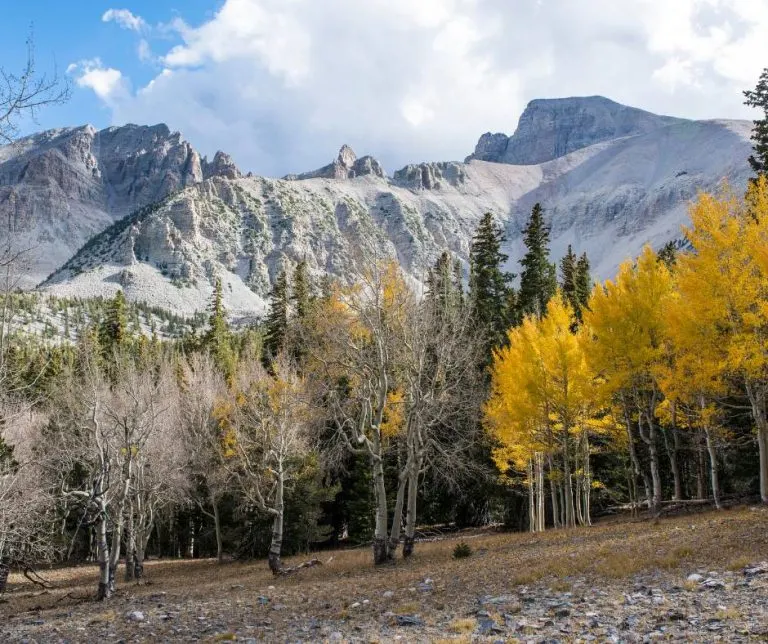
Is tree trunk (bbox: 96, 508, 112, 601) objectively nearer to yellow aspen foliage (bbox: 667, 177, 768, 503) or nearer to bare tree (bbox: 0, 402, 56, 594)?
bare tree (bbox: 0, 402, 56, 594)

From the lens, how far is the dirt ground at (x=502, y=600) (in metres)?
8.55

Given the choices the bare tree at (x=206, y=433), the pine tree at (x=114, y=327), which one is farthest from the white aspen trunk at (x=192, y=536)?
the pine tree at (x=114, y=327)

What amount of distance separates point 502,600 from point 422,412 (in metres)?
10.1

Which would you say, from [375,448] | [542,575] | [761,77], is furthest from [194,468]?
[761,77]

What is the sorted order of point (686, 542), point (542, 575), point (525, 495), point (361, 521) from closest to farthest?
point (542, 575), point (686, 542), point (361, 521), point (525, 495)

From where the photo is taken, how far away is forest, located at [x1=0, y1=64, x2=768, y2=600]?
63.2 feet

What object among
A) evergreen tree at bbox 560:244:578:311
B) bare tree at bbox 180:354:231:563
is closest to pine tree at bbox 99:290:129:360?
bare tree at bbox 180:354:231:563

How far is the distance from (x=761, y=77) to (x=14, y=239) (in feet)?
113

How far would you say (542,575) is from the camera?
1297 centimetres

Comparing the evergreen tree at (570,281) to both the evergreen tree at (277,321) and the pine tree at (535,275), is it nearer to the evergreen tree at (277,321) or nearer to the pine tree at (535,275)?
the pine tree at (535,275)

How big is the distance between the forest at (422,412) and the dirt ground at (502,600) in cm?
307

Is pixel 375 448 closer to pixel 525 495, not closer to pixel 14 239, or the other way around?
pixel 14 239

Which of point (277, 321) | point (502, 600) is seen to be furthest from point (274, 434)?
point (277, 321)

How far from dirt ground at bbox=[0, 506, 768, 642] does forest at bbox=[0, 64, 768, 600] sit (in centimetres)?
307
